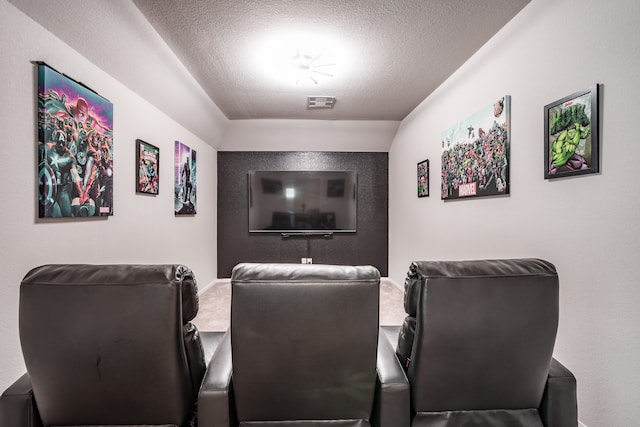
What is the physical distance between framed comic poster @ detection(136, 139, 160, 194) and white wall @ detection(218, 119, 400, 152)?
6.37 ft

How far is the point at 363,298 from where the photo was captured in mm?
1032

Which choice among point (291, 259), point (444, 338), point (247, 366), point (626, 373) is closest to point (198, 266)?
point (291, 259)

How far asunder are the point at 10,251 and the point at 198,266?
9.12 ft

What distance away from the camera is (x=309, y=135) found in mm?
4961

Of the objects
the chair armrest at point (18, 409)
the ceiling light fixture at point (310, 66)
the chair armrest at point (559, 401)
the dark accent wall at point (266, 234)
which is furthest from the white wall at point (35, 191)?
the chair armrest at point (559, 401)

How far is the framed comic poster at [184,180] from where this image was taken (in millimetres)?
3586

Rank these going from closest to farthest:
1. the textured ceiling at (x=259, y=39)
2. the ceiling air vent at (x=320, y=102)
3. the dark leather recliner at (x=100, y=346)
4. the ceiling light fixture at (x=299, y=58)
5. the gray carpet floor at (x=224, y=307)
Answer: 1. the dark leather recliner at (x=100, y=346)
2. the textured ceiling at (x=259, y=39)
3. the ceiling light fixture at (x=299, y=58)
4. the gray carpet floor at (x=224, y=307)
5. the ceiling air vent at (x=320, y=102)

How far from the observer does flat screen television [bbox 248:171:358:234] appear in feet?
16.8

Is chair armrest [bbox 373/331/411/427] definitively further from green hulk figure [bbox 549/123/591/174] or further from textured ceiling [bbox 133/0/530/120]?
textured ceiling [bbox 133/0/530/120]

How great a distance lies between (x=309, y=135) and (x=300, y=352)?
430cm

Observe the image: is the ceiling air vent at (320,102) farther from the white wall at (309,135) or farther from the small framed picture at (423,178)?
the small framed picture at (423,178)

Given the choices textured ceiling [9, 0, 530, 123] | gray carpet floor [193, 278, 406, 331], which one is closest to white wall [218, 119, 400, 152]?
textured ceiling [9, 0, 530, 123]

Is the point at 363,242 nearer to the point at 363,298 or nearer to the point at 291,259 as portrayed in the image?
the point at 291,259

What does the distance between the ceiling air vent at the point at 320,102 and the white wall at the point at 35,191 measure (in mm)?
1674
